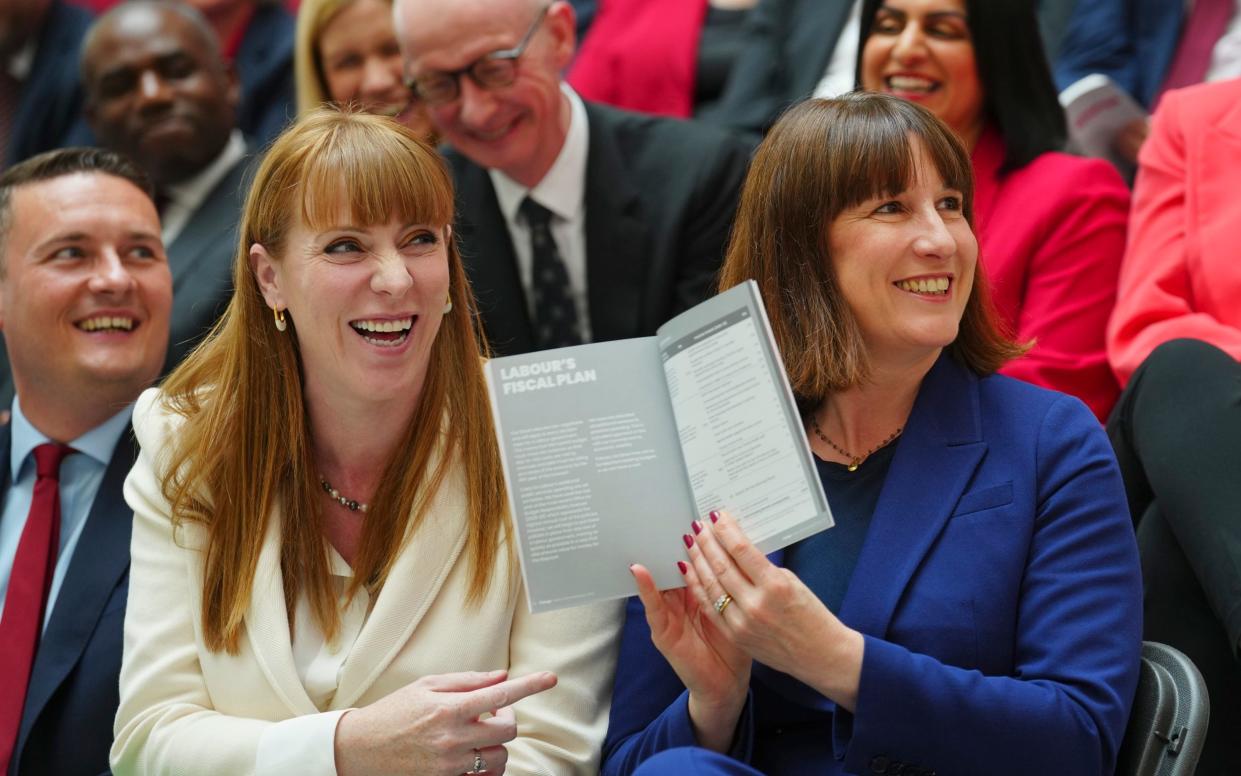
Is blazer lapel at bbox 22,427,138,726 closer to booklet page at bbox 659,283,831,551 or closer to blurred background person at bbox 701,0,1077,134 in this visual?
booklet page at bbox 659,283,831,551

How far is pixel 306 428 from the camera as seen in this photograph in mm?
2352

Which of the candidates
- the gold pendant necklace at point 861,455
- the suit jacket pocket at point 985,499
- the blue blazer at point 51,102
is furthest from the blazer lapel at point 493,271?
the blue blazer at point 51,102

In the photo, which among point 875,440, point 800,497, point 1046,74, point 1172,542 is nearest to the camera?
point 800,497

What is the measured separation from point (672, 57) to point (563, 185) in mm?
863

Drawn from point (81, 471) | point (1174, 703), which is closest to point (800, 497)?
point (1174, 703)

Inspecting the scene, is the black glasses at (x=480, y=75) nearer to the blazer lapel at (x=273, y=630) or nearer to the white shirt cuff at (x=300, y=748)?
the blazer lapel at (x=273, y=630)

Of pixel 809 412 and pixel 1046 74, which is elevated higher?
pixel 1046 74

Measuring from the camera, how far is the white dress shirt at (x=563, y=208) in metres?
3.32

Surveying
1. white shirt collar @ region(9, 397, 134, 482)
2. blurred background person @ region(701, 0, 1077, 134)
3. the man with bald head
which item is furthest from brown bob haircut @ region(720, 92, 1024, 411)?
the man with bald head

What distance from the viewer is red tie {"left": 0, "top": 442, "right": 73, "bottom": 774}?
2508 millimetres

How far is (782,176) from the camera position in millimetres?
2152

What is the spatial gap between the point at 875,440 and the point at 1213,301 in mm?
985

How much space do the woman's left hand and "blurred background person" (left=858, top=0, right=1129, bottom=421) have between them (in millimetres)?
1235

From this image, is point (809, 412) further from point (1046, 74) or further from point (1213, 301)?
point (1046, 74)
